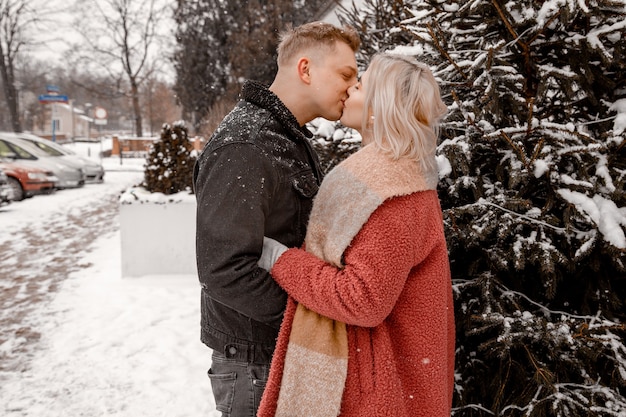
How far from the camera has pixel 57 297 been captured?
6.09 m

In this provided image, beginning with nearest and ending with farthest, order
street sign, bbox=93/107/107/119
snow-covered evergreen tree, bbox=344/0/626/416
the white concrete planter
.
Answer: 1. snow-covered evergreen tree, bbox=344/0/626/416
2. the white concrete planter
3. street sign, bbox=93/107/107/119

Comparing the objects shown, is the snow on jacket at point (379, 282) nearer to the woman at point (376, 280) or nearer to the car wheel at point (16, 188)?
the woman at point (376, 280)

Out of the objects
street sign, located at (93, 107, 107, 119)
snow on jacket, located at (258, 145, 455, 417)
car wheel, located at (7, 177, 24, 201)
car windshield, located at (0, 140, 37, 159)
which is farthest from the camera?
street sign, located at (93, 107, 107, 119)

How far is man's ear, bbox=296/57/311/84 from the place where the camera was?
193 centimetres

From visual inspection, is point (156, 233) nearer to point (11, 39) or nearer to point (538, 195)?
point (538, 195)

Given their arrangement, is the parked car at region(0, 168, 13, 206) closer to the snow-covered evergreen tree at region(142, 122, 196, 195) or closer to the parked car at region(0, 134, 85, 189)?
the parked car at region(0, 134, 85, 189)

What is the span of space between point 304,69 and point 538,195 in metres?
1.37

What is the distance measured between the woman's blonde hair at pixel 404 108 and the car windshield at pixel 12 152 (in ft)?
48.6

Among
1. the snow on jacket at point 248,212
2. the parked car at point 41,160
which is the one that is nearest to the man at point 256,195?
the snow on jacket at point 248,212

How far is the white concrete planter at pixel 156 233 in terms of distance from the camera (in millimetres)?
6488

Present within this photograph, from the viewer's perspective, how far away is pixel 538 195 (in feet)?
7.97

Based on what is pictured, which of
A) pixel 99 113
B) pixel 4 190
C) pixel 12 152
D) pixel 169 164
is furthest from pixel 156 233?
pixel 99 113

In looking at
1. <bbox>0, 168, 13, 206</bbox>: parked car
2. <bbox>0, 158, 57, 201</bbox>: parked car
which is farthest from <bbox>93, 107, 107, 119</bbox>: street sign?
<bbox>0, 168, 13, 206</bbox>: parked car

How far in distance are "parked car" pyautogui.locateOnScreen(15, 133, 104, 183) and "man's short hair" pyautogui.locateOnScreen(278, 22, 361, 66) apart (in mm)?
15643
